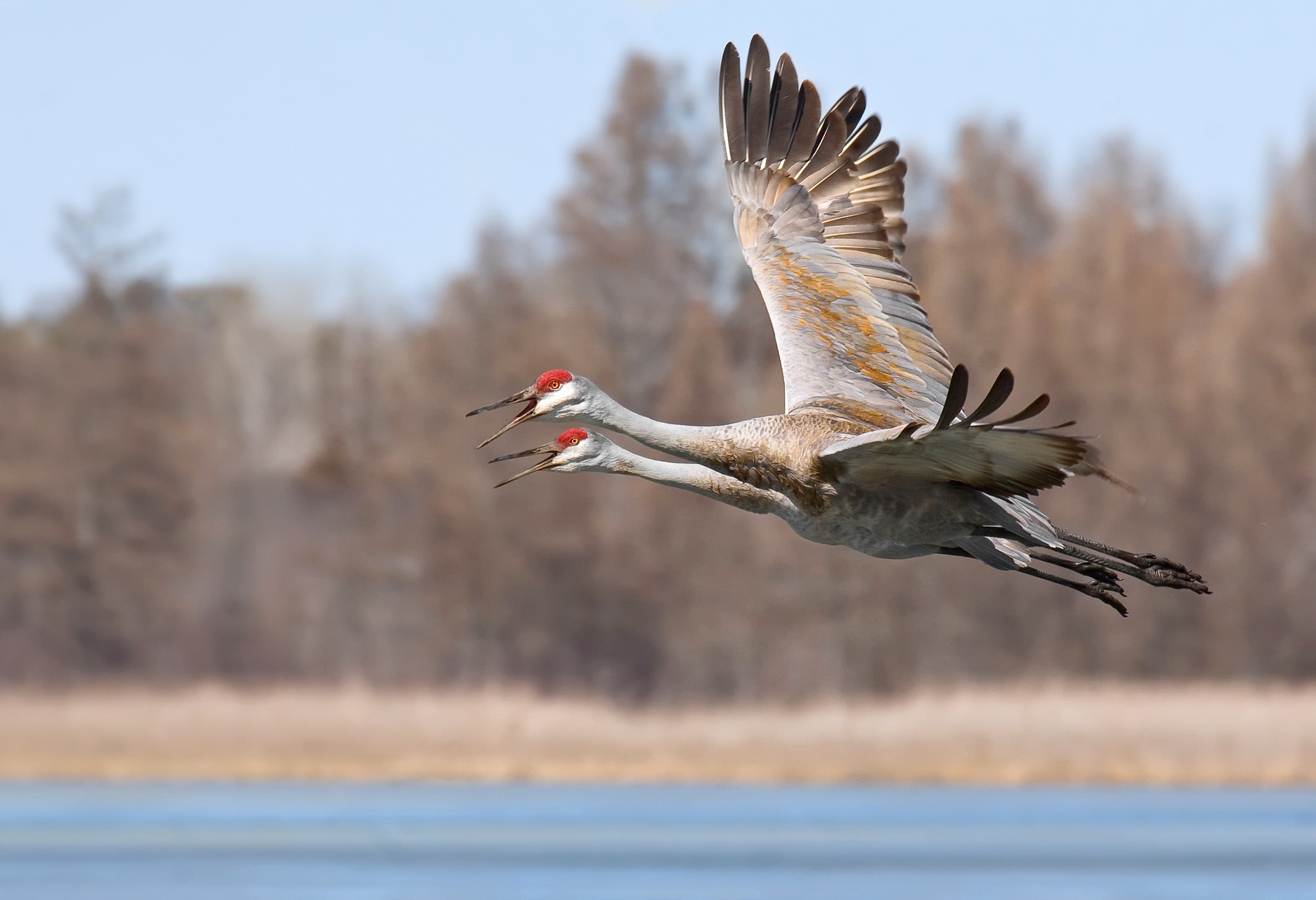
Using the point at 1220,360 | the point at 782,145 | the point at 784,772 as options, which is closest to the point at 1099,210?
the point at 1220,360

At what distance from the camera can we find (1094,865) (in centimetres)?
2042

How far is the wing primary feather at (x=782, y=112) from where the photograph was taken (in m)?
10.2

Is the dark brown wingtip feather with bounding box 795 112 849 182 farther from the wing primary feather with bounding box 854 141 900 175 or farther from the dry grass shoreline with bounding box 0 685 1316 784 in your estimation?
the dry grass shoreline with bounding box 0 685 1316 784

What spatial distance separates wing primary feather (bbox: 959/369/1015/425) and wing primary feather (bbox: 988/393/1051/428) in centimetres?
8

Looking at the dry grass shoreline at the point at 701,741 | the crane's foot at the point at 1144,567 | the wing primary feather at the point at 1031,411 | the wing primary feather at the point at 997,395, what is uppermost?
the wing primary feather at the point at 997,395

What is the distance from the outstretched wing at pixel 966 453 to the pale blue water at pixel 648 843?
10560mm

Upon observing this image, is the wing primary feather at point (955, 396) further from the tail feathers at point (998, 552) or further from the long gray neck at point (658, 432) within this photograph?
the tail feathers at point (998, 552)

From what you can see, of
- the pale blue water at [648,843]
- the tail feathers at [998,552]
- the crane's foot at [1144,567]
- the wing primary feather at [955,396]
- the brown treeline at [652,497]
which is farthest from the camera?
the brown treeline at [652,497]

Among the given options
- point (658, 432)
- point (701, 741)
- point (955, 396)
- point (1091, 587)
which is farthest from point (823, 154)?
point (701, 741)

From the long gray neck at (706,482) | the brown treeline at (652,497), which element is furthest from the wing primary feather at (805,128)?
the brown treeline at (652,497)

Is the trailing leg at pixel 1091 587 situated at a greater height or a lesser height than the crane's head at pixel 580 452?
lesser

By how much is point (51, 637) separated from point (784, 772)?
16.9m

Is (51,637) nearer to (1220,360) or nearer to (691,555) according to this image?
(691,555)

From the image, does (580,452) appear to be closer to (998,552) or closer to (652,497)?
(998,552)
